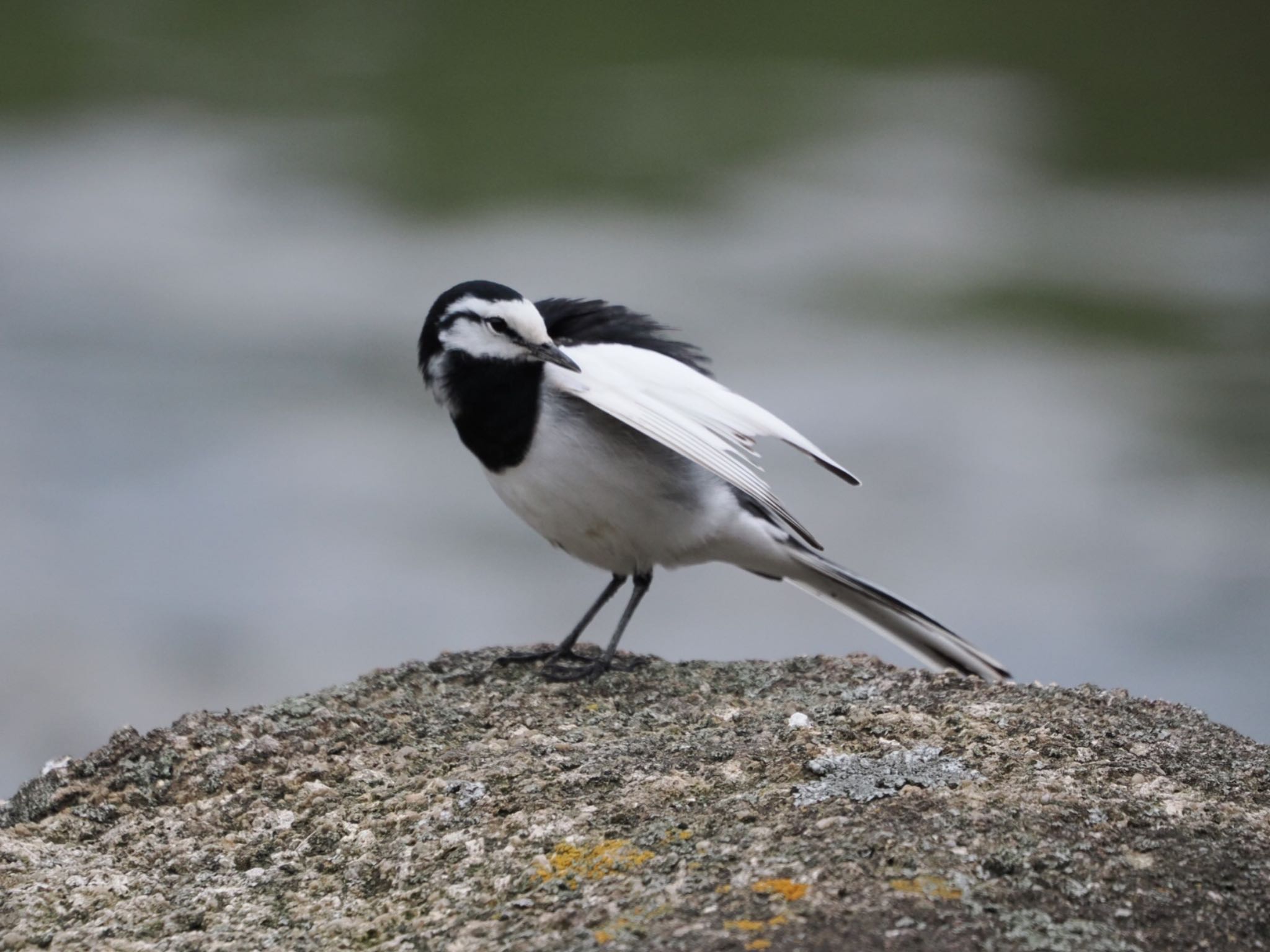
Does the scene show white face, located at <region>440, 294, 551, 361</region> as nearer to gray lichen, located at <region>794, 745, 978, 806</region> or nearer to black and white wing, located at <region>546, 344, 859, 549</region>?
black and white wing, located at <region>546, 344, 859, 549</region>

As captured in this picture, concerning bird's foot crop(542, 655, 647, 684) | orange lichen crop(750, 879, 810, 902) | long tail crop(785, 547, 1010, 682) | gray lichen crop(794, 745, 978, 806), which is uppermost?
long tail crop(785, 547, 1010, 682)

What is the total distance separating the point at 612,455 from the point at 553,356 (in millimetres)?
424

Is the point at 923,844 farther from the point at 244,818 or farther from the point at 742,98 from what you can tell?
the point at 742,98

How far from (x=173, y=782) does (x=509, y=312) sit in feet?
7.19

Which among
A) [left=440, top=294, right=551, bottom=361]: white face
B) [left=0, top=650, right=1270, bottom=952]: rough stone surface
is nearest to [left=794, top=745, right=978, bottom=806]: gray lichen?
[left=0, top=650, right=1270, bottom=952]: rough stone surface

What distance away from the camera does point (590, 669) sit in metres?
5.34

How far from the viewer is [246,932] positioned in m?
3.33

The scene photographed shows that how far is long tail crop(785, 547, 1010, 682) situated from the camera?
593 cm

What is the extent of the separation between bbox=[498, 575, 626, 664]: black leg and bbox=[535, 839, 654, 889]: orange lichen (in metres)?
2.05

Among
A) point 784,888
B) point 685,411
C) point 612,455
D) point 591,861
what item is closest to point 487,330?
point 612,455

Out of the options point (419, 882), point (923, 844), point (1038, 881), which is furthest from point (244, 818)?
point (1038, 881)

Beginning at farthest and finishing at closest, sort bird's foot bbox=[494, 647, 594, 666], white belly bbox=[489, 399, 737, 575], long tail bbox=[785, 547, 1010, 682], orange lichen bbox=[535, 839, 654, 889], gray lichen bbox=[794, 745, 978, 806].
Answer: long tail bbox=[785, 547, 1010, 682] → white belly bbox=[489, 399, 737, 575] → bird's foot bbox=[494, 647, 594, 666] → gray lichen bbox=[794, 745, 978, 806] → orange lichen bbox=[535, 839, 654, 889]

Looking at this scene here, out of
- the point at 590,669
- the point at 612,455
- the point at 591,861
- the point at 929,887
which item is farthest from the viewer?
the point at 612,455

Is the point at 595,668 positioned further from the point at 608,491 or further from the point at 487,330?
the point at 487,330
